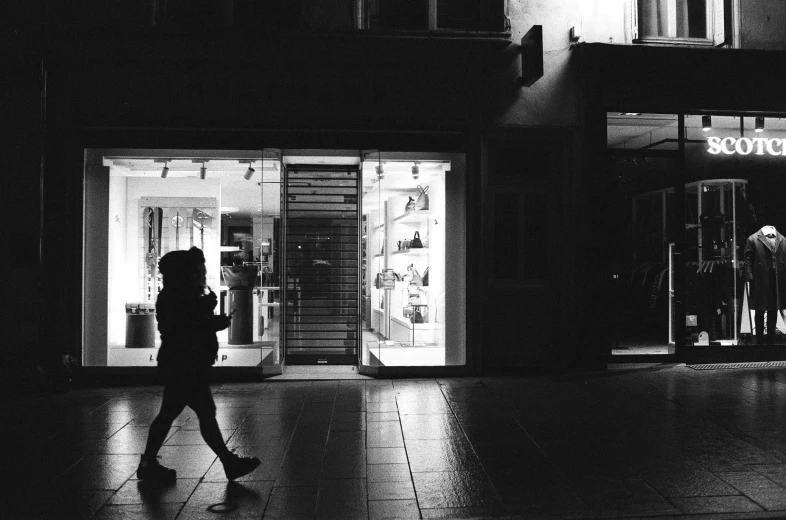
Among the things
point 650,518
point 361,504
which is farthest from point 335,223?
point 650,518

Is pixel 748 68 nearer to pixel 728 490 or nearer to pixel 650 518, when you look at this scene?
pixel 728 490

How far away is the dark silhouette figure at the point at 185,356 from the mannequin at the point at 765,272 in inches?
346

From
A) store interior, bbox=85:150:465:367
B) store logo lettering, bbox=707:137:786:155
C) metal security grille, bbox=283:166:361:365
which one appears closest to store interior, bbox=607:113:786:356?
store logo lettering, bbox=707:137:786:155

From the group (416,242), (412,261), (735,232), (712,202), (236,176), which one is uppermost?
(236,176)

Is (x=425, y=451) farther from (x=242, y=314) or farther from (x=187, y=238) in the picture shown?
(x=187, y=238)

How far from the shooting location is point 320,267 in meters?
11.0

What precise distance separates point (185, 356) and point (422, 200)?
5947 mm

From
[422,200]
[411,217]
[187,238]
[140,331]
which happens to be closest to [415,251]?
[411,217]

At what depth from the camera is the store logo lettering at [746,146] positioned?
11.0 m

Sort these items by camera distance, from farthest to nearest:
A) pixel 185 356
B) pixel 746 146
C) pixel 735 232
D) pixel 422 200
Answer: pixel 735 232 < pixel 746 146 < pixel 422 200 < pixel 185 356

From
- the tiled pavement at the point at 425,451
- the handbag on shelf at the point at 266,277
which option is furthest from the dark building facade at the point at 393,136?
the tiled pavement at the point at 425,451

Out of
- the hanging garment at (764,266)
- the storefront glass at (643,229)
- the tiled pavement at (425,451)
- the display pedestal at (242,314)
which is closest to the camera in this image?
the tiled pavement at (425,451)

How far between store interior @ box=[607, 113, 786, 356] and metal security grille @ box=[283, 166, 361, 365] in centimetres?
403

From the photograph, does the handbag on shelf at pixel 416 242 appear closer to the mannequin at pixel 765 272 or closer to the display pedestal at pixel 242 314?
the display pedestal at pixel 242 314
